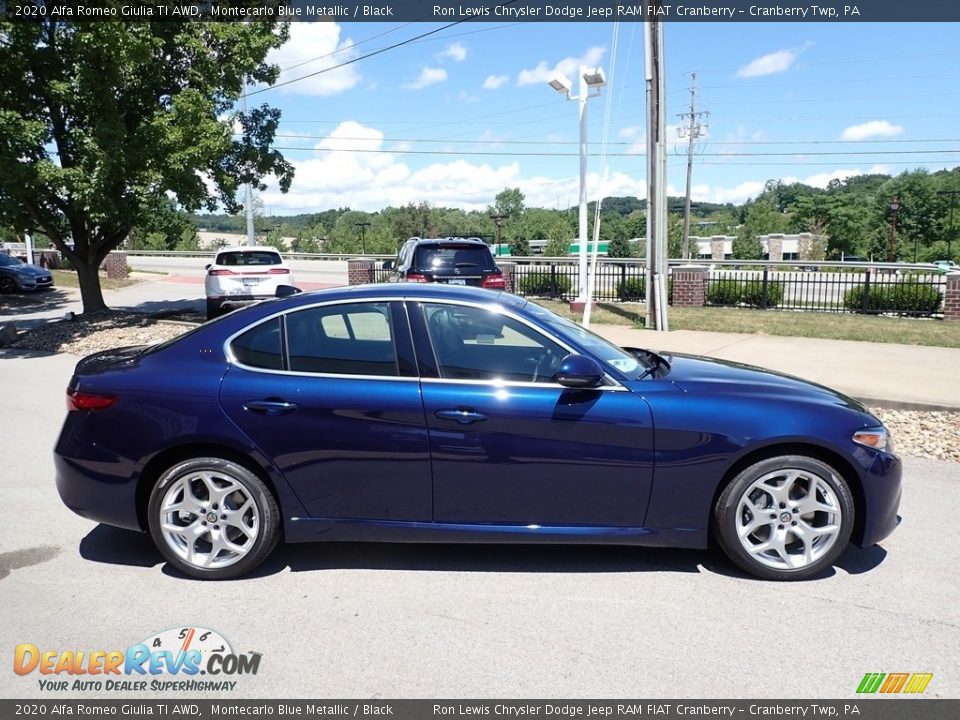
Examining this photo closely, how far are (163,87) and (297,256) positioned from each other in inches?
1566

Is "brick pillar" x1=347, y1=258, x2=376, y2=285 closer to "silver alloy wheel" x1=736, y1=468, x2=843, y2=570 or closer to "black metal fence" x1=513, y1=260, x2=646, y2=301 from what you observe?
"black metal fence" x1=513, y1=260, x2=646, y2=301

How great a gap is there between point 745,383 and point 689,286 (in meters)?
15.3

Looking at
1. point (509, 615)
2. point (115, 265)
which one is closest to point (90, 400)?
point (509, 615)

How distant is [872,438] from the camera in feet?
12.8

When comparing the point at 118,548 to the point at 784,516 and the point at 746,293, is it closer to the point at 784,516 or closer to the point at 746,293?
the point at 784,516

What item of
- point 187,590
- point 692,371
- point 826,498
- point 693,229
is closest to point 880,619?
point 826,498

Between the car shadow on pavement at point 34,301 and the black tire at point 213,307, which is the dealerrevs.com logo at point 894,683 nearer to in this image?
the black tire at point 213,307

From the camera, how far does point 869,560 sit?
4.23m

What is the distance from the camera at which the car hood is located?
398 cm

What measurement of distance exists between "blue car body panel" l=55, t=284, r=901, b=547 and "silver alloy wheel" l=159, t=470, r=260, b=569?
163mm

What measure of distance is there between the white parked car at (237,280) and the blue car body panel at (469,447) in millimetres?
11981

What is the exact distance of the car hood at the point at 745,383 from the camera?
3.98 m

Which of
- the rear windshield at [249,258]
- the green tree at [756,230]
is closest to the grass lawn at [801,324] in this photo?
the rear windshield at [249,258]

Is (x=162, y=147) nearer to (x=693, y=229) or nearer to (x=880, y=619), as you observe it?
(x=880, y=619)
